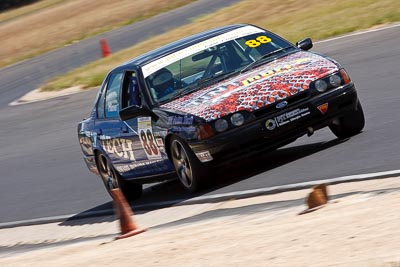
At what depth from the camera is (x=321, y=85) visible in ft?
34.5

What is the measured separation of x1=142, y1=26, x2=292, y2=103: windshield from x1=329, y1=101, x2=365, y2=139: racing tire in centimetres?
100

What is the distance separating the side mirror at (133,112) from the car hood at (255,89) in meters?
0.15

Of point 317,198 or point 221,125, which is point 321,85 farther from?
point 317,198

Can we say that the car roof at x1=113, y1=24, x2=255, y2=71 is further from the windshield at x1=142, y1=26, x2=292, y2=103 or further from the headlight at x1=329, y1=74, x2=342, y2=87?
the headlight at x1=329, y1=74, x2=342, y2=87

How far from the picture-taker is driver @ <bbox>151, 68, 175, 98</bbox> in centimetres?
1101

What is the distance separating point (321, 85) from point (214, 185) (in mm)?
1491

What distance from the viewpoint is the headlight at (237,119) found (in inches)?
400

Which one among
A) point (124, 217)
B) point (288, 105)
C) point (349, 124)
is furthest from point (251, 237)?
point (349, 124)

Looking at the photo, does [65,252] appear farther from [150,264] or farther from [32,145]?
[32,145]

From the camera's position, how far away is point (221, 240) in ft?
24.4

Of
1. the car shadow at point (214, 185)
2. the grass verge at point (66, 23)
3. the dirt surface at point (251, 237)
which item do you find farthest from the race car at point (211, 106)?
the grass verge at point (66, 23)

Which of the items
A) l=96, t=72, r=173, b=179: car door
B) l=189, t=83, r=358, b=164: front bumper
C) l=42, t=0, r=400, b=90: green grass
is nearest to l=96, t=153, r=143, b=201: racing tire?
l=96, t=72, r=173, b=179: car door

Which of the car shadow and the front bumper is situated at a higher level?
the front bumper

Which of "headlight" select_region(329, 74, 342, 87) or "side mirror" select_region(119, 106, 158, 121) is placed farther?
"side mirror" select_region(119, 106, 158, 121)
